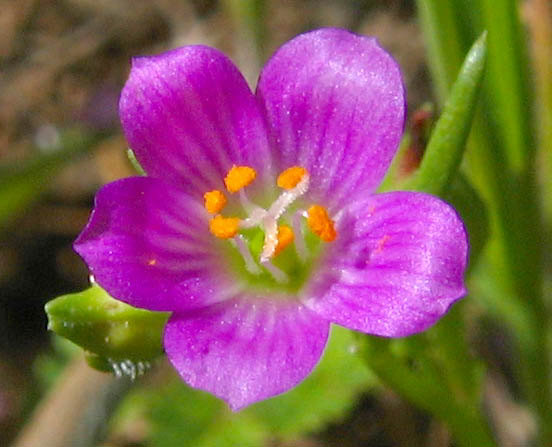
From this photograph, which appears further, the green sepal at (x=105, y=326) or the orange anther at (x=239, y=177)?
the orange anther at (x=239, y=177)

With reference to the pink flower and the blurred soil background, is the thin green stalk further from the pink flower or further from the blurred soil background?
the blurred soil background

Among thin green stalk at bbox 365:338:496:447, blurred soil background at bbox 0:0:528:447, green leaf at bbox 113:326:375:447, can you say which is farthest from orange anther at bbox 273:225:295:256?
blurred soil background at bbox 0:0:528:447

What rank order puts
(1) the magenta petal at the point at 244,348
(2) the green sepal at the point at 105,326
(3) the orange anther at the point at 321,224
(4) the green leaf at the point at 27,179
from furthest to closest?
1. (4) the green leaf at the point at 27,179
2. (3) the orange anther at the point at 321,224
3. (2) the green sepal at the point at 105,326
4. (1) the magenta petal at the point at 244,348

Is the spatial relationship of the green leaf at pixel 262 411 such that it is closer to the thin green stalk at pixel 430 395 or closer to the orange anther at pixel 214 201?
the thin green stalk at pixel 430 395

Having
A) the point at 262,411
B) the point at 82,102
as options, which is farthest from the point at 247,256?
the point at 82,102

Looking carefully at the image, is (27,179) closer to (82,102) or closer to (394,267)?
(82,102)

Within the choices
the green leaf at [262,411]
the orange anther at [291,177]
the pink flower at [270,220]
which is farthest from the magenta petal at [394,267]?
the green leaf at [262,411]

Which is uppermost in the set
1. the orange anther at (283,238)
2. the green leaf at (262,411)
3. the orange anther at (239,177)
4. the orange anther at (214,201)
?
the orange anther at (239,177)
